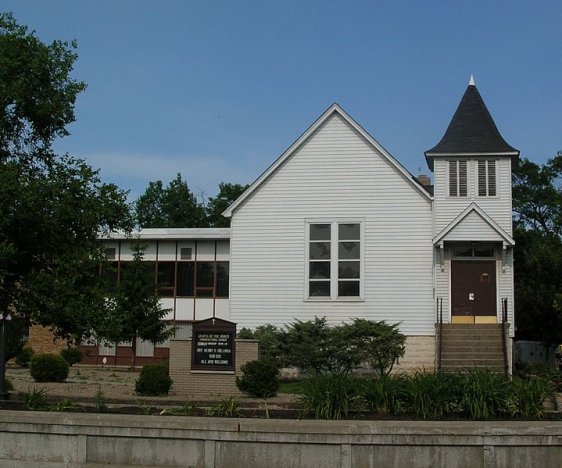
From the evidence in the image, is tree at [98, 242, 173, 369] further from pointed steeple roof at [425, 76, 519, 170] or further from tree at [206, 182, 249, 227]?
tree at [206, 182, 249, 227]

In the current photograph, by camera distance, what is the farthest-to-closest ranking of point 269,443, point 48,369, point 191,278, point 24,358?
point 191,278 < point 24,358 < point 48,369 < point 269,443

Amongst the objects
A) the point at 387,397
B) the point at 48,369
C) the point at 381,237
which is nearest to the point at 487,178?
the point at 381,237

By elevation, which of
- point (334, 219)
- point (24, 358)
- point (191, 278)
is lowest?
point (24, 358)

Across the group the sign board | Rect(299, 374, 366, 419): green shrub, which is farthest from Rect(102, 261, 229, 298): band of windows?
Rect(299, 374, 366, 419): green shrub

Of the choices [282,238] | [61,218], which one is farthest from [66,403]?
[282,238]

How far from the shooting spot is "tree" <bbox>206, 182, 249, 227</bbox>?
68.9 metres

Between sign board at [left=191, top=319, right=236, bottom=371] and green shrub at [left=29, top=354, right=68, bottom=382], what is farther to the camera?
green shrub at [left=29, top=354, right=68, bottom=382]

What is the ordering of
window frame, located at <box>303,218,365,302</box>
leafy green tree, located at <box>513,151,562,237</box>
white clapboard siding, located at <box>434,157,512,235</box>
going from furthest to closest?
leafy green tree, located at <box>513,151,562,237</box> → window frame, located at <box>303,218,365,302</box> → white clapboard siding, located at <box>434,157,512,235</box>

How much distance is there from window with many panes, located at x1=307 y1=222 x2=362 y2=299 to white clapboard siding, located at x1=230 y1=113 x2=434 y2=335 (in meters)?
0.29

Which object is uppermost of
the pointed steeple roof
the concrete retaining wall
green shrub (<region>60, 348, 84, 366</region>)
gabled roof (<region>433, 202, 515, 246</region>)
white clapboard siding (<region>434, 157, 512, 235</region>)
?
the pointed steeple roof

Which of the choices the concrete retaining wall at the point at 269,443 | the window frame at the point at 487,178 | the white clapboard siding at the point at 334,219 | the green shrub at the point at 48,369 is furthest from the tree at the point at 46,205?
the window frame at the point at 487,178

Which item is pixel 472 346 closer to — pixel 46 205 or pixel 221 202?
pixel 46 205

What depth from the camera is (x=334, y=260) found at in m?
27.6

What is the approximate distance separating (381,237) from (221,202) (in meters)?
43.8
